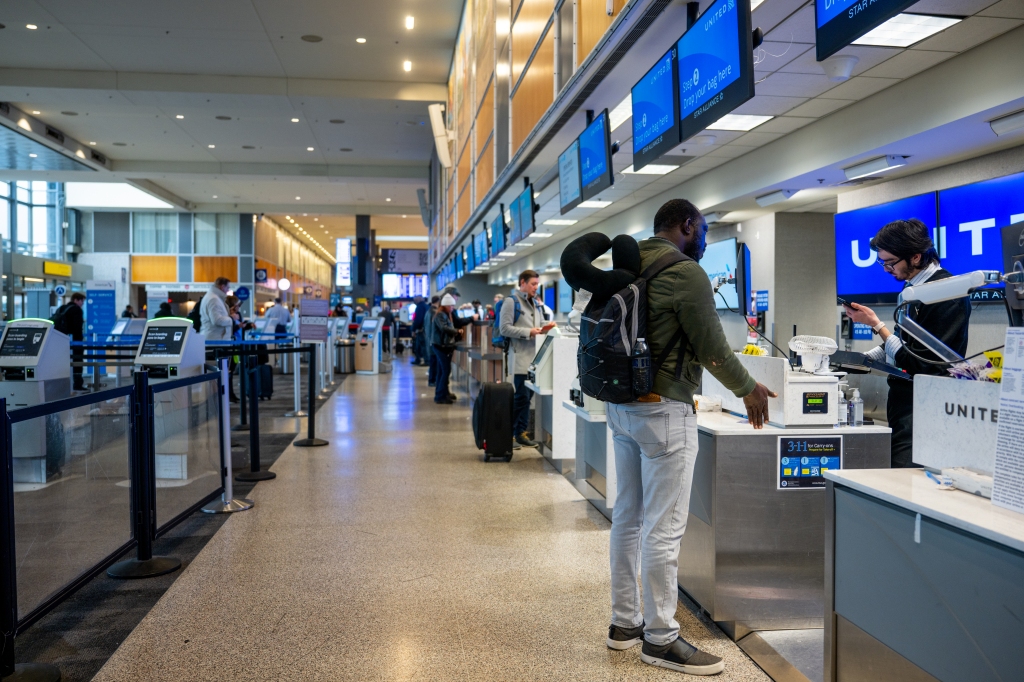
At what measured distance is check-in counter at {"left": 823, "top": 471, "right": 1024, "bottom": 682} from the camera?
158 cm

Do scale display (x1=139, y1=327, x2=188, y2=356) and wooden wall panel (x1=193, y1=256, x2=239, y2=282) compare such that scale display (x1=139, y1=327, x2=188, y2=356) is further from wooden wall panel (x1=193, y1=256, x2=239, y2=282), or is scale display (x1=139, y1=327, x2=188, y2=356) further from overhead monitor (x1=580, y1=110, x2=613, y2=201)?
wooden wall panel (x1=193, y1=256, x2=239, y2=282)

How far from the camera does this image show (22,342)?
5273 mm

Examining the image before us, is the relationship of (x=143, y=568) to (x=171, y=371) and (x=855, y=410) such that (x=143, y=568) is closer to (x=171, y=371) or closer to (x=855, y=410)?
(x=171, y=371)

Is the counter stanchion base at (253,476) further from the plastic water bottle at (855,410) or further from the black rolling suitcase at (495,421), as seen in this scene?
the plastic water bottle at (855,410)

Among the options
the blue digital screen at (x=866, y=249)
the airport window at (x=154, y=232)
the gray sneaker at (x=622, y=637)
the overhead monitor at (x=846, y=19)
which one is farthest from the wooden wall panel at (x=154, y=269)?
the gray sneaker at (x=622, y=637)

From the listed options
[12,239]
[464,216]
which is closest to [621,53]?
[464,216]

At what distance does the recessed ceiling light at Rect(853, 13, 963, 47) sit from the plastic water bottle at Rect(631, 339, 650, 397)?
317cm

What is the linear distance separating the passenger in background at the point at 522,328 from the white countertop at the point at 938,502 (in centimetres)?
484

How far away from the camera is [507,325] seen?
7.07m

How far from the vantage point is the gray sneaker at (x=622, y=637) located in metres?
2.81

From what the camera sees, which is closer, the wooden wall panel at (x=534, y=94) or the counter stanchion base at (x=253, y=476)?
the counter stanchion base at (x=253, y=476)

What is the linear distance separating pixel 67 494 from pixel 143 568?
0.51 meters

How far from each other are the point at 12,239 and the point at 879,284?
2439 cm

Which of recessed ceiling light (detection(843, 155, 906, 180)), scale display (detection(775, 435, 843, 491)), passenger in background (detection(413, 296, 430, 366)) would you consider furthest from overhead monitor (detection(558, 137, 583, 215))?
passenger in background (detection(413, 296, 430, 366))
